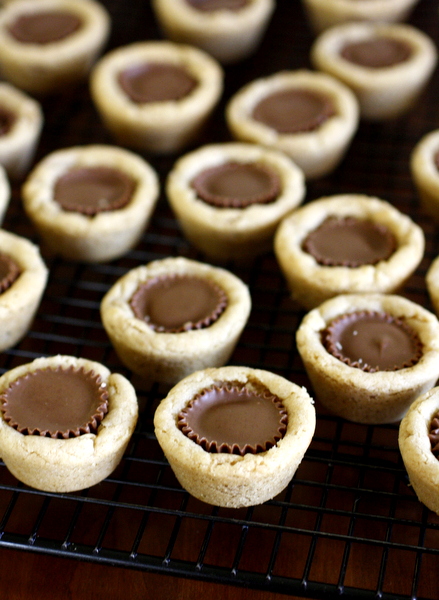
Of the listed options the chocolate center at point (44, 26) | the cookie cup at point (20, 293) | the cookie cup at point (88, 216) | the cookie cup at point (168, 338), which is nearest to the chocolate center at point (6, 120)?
the cookie cup at point (88, 216)

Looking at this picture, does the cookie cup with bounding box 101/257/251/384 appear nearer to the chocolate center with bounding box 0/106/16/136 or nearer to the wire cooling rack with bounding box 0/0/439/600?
the wire cooling rack with bounding box 0/0/439/600

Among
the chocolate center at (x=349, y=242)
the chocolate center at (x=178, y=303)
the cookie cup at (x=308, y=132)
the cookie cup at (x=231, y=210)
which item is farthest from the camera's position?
the cookie cup at (x=308, y=132)

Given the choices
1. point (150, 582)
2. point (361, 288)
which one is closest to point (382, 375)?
point (361, 288)

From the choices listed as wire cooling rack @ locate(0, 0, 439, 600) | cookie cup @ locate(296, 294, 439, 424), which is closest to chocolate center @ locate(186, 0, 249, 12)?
wire cooling rack @ locate(0, 0, 439, 600)

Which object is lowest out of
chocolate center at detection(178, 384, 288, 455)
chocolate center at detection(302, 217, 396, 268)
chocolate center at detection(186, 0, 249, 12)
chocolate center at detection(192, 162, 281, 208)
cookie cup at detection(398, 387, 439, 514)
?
cookie cup at detection(398, 387, 439, 514)

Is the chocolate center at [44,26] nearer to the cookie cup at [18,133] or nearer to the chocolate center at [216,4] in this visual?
the cookie cup at [18,133]

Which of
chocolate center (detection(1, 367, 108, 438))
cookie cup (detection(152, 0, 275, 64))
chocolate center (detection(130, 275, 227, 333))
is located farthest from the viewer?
cookie cup (detection(152, 0, 275, 64))
